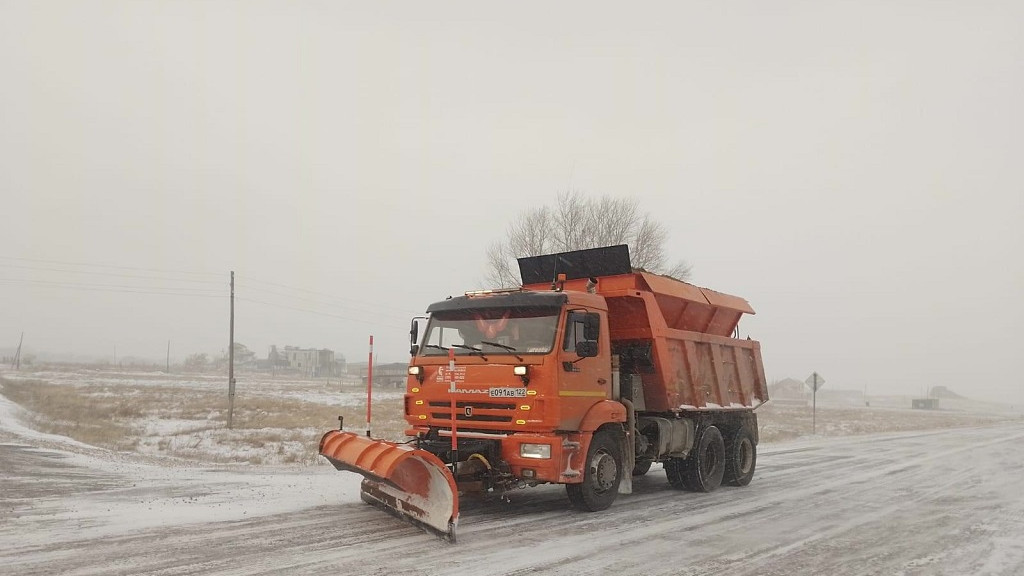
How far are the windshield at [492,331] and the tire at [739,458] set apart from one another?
18.4 feet

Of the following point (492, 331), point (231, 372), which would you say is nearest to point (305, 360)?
point (231, 372)

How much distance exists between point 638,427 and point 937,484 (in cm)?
640

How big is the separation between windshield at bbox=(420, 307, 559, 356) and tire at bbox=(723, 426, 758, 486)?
561cm

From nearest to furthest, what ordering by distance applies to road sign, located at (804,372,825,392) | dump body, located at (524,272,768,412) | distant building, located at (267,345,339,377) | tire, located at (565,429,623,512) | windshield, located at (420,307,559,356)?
windshield, located at (420,307,559,356) < tire, located at (565,429,623,512) < dump body, located at (524,272,768,412) < road sign, located at (804,372,825,392) < distant building, located at (267,345,339,377)

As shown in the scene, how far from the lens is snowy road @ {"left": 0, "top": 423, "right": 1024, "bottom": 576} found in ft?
20.0

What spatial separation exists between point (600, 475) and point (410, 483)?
2.74 meters

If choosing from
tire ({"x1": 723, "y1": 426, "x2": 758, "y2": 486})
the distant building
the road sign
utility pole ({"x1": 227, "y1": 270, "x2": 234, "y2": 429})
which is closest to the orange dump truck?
tire ({"x1": 723, "y1": 426, "x2": 758, "y2": 486})

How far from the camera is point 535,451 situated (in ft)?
26.8

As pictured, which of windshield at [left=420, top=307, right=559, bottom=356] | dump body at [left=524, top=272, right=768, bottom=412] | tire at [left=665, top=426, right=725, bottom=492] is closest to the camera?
windshield at [left=420, top=307, right=559, bottom=356]

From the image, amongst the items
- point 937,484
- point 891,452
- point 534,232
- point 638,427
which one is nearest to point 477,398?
point 638,427

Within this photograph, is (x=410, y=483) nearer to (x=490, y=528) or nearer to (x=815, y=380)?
(x=490, y=528)

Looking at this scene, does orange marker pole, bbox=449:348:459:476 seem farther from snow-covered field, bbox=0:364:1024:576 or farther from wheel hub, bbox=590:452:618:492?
wheel hub, bbox=590:452:618:492

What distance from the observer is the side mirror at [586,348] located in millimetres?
8609

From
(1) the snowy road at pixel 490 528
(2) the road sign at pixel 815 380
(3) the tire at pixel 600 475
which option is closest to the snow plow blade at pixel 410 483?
(1) the snowy road at pixel 490 528
